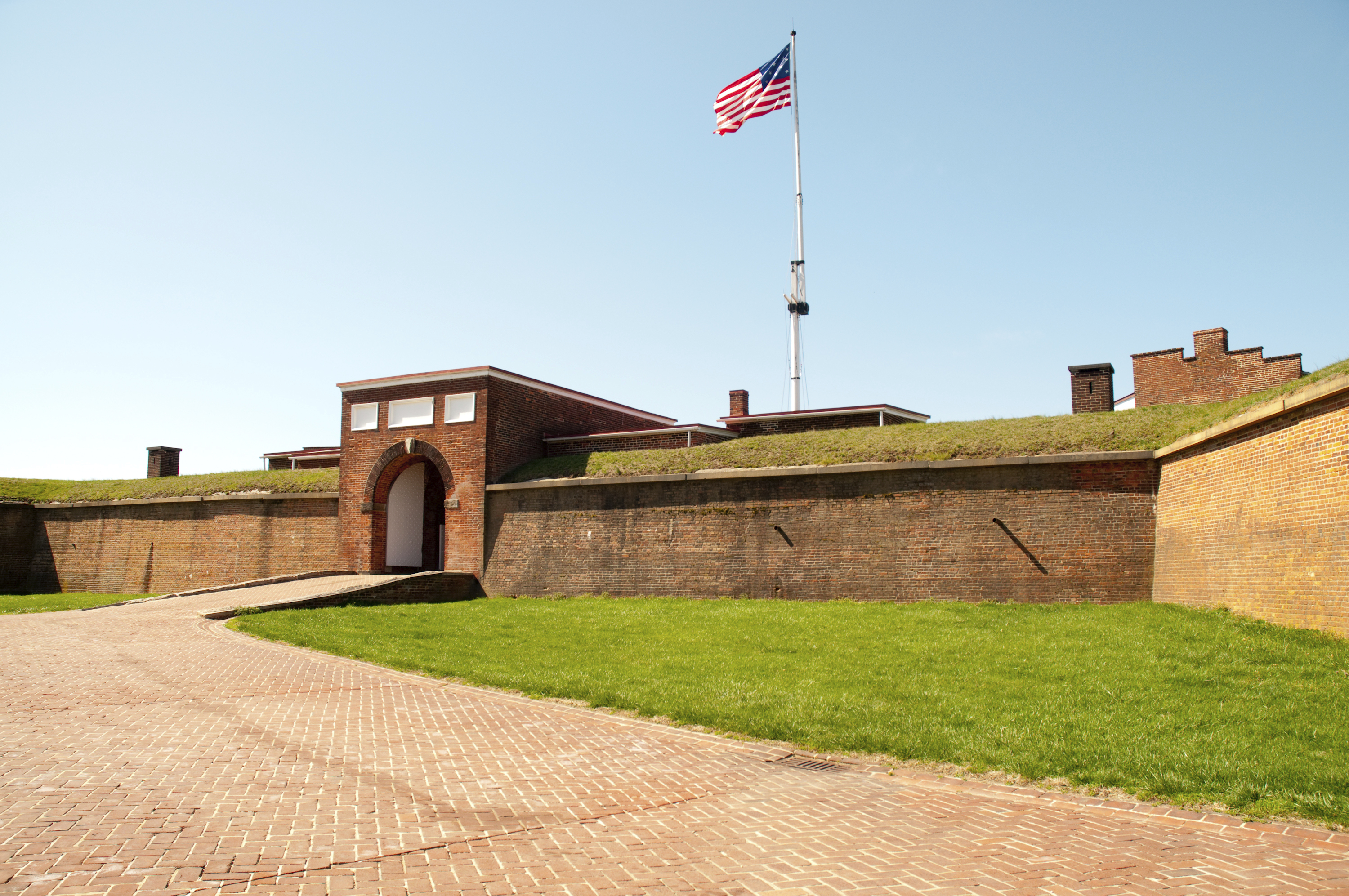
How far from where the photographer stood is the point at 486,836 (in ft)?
16.8

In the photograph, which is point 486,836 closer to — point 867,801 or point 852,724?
point 867,801

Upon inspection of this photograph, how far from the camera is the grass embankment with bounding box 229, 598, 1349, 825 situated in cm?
655

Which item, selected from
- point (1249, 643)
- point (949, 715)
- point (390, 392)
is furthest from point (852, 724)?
point (390, 392)

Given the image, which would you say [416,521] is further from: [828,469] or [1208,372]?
[1208,372]

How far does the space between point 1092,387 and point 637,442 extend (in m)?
11.2

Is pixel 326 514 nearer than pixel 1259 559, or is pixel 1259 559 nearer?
pixel 1259 559

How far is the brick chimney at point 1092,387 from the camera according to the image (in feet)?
67.1

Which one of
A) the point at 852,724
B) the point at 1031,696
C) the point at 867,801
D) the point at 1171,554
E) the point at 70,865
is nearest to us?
the point at 70,865

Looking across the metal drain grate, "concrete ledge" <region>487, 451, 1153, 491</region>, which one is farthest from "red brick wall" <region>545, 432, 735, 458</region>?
the metal drain grate

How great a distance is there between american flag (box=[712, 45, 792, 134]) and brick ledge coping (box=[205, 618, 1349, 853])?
20.9 metres

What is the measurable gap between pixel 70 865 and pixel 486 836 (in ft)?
6.68

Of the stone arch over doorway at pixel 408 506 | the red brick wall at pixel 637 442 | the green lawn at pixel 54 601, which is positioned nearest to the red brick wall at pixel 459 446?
the stone arch over doorway at pixel 408 506

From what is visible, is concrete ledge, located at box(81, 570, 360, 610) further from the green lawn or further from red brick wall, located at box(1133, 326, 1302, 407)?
red brick wall, located at box(1133, 326, 1302, 407)

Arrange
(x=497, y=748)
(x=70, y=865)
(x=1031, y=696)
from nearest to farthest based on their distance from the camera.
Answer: (x=70, y=865) < (x=497, y=748) < (x=1031, y=696)
